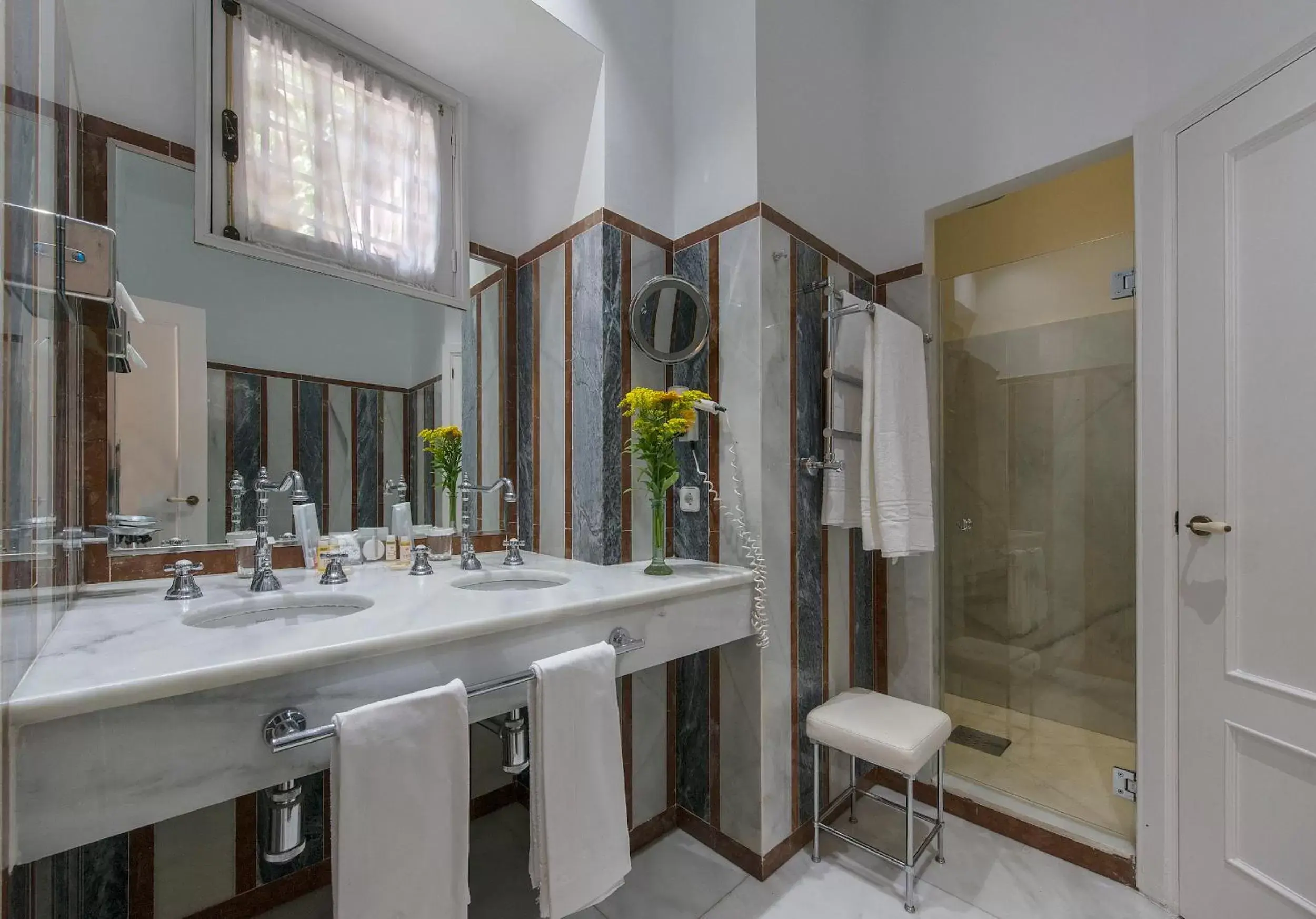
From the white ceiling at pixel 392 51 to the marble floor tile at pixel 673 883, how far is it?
7.22ft

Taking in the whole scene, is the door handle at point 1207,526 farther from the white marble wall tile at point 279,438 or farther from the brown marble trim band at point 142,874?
the brown marble trim band at point 142,874

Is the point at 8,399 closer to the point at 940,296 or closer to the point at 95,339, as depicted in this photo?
the point at 95,339

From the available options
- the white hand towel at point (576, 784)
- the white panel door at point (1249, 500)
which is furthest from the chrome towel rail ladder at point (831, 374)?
the white hand towel at point (576, 784)

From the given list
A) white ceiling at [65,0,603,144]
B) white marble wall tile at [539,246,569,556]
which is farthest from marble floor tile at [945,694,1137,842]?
white ceiling at [65,0,603,144]

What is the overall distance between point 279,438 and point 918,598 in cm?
206

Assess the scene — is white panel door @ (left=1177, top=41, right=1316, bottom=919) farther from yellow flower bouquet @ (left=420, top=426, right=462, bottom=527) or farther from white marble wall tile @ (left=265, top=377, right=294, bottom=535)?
white marble wall tile @ (left=265, top=377, right=294, bottom=535)

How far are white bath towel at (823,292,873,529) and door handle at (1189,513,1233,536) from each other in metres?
0.77

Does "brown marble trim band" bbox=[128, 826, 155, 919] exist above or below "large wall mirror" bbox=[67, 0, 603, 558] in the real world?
below

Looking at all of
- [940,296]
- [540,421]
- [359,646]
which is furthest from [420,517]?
[940,296]

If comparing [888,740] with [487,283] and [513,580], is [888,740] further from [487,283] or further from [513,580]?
[487,283]

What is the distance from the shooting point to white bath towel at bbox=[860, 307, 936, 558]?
5.59 feet

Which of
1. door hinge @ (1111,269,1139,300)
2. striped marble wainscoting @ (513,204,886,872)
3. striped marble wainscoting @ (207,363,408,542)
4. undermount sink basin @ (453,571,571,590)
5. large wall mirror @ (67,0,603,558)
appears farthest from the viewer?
door hinge @ (1111,269,1139,300)

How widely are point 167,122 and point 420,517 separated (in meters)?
1.14

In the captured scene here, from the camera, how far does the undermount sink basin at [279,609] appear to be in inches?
43.3
